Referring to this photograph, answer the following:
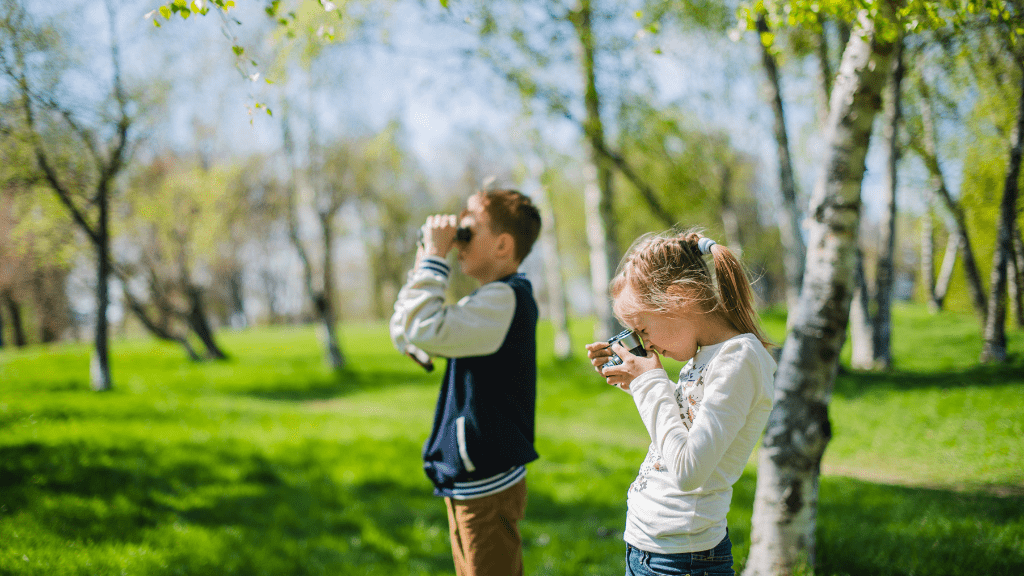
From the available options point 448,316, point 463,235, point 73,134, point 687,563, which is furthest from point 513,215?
point 73,134

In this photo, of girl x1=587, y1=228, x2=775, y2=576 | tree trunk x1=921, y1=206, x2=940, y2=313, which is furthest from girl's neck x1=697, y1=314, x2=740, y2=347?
tree trunk x1=921, y1=206, x2=940, y2=313

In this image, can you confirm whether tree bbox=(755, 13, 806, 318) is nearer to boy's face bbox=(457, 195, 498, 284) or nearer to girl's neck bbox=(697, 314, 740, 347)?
boy's face bbox=(457, 195, 498, 284)

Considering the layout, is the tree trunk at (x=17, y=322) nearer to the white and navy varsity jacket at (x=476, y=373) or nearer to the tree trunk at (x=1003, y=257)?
the white and navy varsity jacket at (x=476, y=373)

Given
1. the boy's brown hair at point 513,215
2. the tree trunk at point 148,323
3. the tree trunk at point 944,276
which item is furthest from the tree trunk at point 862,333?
the tree trunk at point 148,323

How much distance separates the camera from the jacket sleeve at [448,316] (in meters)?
2.19

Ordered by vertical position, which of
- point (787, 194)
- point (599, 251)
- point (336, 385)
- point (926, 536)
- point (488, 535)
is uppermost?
point (787, 194)

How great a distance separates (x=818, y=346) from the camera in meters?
3.02

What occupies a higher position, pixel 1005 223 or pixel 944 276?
pixel 1005 223

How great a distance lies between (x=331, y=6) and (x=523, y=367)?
5.85ft

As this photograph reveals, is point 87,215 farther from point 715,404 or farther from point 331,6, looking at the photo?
point 715,404

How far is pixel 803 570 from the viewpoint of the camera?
2.96 meters

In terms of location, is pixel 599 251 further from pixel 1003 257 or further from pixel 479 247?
pixel 479 247

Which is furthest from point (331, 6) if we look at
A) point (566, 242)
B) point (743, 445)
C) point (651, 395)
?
point (566, 242)

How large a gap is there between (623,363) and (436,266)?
89 centimetres
